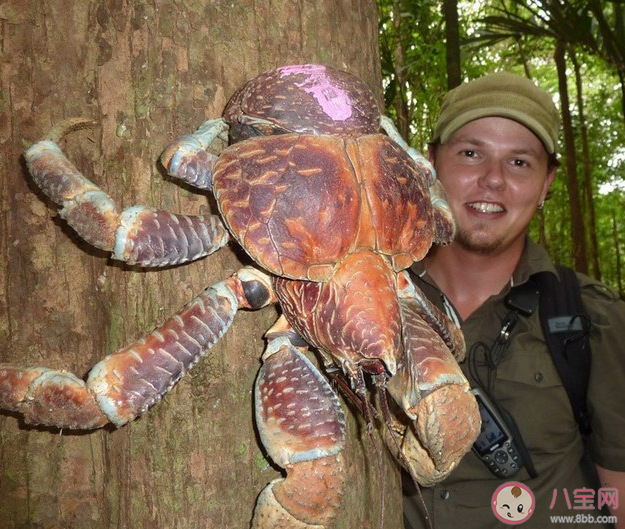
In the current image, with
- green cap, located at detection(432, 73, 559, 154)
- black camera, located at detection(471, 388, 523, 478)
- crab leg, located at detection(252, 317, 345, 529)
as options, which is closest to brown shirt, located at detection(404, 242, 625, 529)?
black camera, located at detection(471, 388, 523, 478)

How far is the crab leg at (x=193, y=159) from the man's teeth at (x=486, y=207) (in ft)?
6.55

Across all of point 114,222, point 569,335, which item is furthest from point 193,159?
point 569,335

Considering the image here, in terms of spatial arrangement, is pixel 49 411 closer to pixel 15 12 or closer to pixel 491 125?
pixel 15 12

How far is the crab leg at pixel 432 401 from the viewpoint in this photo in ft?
4.39

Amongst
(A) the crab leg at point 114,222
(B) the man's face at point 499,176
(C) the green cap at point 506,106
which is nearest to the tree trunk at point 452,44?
(C) the green cap at point 506,106

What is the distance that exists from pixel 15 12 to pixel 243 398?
3.55 feet

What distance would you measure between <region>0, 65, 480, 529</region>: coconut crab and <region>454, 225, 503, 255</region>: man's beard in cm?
172

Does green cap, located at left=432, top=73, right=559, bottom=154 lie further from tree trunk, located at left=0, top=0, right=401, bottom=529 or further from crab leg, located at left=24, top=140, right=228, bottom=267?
crab leg, located at left=24, top=140, right=228, bottom=267

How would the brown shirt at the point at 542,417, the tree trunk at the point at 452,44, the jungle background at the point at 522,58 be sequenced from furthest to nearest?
the jungle background at the point at 522,58
the tree trunk at the point at 452,44
the brown shirt at the point at 542,417

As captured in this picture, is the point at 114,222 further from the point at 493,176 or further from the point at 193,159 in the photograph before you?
the point at 493,176

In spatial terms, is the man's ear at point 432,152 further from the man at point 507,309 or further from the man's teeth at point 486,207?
the man's teeth at point 486,207

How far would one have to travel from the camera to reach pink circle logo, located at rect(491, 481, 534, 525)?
259 centimetres

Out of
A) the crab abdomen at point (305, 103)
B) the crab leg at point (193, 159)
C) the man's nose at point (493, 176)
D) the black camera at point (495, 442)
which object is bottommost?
the black camera at point (495, 442)

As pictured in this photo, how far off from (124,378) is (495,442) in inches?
72.9
